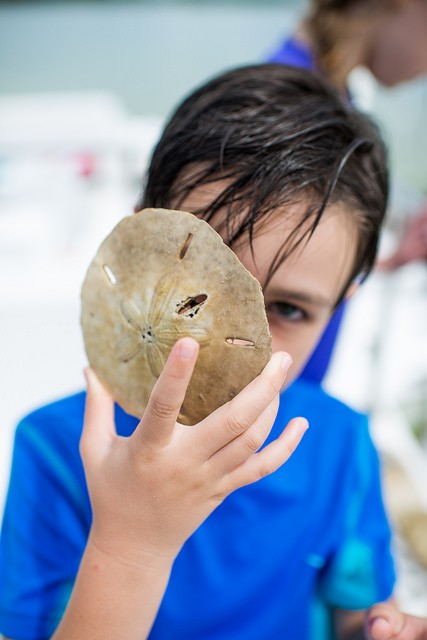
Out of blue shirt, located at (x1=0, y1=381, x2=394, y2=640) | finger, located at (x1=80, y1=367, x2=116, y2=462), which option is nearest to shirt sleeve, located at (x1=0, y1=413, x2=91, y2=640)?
blue shirt, located at (x1=0, y1=381, x2=394, y2=640)

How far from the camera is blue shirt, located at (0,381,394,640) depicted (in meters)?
0.71

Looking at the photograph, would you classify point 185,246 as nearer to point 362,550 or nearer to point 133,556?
point 133,556

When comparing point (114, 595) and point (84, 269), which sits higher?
point (114, 595)

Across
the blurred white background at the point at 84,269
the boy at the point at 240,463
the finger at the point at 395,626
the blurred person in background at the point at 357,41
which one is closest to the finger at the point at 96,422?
the boy at the point at 240,463

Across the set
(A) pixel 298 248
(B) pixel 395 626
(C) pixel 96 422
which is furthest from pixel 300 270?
(B) pixel 395 626

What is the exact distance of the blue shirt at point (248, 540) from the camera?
2.33 ft

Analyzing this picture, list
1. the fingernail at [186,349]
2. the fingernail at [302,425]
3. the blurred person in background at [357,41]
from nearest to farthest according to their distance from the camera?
the fingernail at [186,349] → the fingernail at [302,425] → the blurred person in background at [357,41]

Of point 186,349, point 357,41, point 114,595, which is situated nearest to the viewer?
point 186,349

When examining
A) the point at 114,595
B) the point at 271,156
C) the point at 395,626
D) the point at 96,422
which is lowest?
the point at 395,626

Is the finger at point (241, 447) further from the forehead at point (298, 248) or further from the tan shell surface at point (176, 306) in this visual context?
→ the forehead at point (298, 248)

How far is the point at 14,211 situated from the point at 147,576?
1605 millimetres

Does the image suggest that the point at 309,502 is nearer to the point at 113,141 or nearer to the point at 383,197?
the point at 383,197

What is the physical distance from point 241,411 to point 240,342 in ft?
0.20

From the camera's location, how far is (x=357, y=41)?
1302 millimetres
